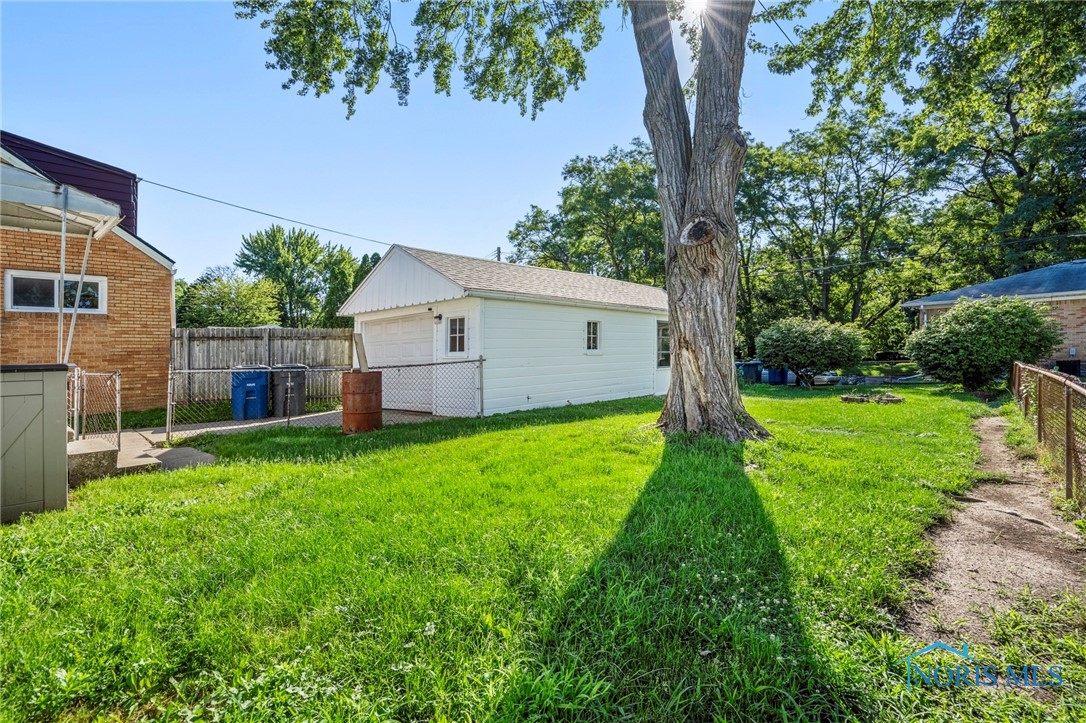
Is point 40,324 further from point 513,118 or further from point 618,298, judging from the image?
point 618,298

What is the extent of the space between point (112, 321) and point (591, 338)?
10358 mm

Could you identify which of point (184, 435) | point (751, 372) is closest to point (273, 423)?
point (184, 435)

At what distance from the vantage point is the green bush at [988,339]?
11531 mm

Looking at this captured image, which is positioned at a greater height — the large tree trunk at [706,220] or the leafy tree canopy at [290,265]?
the leafy tree canopy at [290,265]

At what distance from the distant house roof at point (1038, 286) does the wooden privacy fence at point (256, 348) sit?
19.1 m

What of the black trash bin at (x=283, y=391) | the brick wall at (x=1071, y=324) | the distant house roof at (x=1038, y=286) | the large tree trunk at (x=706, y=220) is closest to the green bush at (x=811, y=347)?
the distant house roof at (x=1038, y=286)

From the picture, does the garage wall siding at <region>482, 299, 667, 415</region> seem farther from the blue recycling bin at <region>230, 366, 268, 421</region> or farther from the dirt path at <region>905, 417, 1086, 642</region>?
the dirt path at <region>905, 417, 1086, 642</region>

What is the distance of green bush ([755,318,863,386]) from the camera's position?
48.2 ft

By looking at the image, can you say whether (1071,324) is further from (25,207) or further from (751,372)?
(25,207)

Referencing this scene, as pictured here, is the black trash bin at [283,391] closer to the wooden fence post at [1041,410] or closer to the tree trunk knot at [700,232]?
the tree trunk knot at [700,232]

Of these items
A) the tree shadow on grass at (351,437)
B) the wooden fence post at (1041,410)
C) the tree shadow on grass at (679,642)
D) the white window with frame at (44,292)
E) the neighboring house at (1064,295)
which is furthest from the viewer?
the neighboring house at (1064,295)

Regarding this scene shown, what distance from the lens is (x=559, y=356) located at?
11.1 m

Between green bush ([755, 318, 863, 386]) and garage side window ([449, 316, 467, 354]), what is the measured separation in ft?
36.6

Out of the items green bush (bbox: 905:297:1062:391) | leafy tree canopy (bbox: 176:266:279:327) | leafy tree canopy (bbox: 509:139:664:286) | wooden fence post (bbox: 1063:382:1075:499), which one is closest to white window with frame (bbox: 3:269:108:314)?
leafy tree canopy (bbox: 176:266:279:327)
